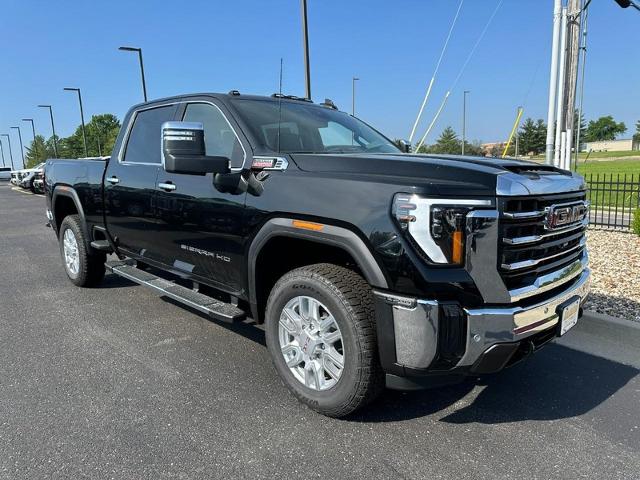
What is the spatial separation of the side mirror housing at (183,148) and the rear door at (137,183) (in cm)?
121

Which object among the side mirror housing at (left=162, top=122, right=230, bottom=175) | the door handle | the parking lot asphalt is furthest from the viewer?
the door handle

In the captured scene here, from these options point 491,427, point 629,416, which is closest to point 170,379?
point 491,427

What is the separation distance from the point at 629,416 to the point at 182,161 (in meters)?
3.07

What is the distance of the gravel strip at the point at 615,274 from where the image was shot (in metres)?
4.71

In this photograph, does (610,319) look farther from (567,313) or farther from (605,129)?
(605,129)

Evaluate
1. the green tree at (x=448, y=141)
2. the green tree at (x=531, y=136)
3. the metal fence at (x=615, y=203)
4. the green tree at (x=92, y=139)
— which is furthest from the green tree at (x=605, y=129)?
the metal fence at (x=615, y=203)

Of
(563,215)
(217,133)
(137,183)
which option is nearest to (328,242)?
(563,215)

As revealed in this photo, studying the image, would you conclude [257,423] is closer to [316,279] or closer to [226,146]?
[316,279]

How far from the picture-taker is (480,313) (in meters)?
2.40

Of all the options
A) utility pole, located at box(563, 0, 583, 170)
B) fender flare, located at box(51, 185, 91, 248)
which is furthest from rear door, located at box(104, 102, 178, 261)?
utility pole, located at box(563, 0, 583, 170)

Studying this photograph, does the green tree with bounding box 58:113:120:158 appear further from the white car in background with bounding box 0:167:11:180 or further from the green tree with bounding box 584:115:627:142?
the green tree with bounding box 584:115:627:142

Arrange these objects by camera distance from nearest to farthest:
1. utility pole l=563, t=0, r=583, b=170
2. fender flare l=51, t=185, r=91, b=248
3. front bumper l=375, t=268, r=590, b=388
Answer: front bumper l=375, t=268, r=590, b=388, fender flare l=51, t=185, r=91, b=248, utility pole l=563, t=0, r=583, b=170

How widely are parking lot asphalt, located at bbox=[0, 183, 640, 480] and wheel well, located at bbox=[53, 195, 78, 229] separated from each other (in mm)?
2043

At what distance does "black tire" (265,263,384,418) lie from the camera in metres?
2.62
